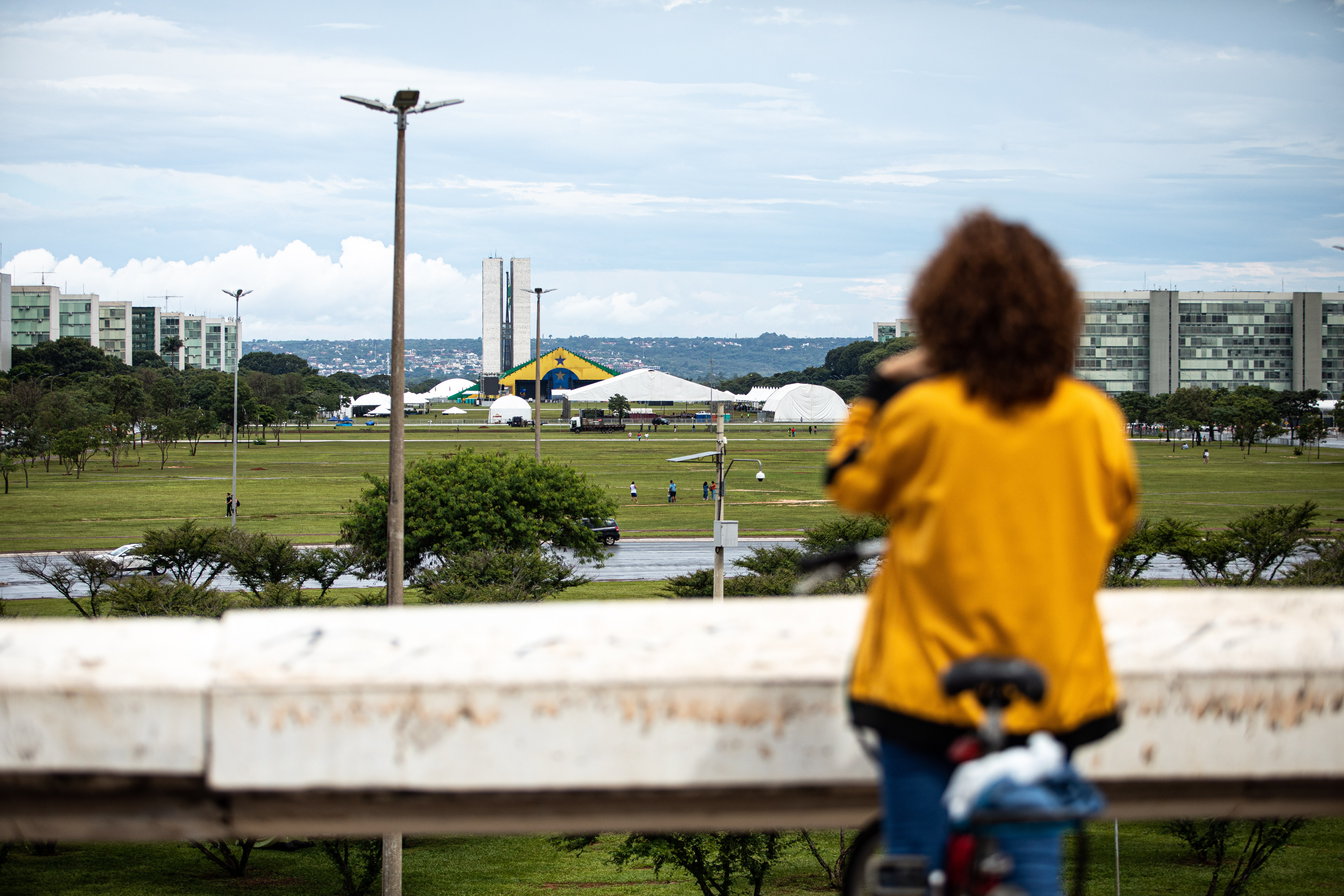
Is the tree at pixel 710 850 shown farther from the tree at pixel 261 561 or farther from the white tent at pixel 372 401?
the white tent at pixel 372 401

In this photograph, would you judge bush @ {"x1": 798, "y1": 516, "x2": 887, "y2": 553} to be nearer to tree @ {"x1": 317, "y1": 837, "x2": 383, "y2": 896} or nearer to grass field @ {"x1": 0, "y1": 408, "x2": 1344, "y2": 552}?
grass field @ {"x1": 0, "y1": 408, "x2": 1344, "y2": 552}

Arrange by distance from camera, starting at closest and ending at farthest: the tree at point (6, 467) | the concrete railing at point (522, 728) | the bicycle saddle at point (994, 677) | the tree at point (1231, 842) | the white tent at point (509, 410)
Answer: the bicycle saddle at point (994, 677)
the concrete railing at point (522, 728)
the tree at point (1231, 842)
the tree at point (6, 467)
the white tent at point (509, 410)

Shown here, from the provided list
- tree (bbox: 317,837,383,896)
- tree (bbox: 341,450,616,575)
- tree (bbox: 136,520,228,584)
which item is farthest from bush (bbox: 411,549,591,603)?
tree (bbox: 317,837,383,896)

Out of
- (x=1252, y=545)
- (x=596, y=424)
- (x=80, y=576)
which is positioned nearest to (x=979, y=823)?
(x=80, y=576)

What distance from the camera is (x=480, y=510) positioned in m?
30.7

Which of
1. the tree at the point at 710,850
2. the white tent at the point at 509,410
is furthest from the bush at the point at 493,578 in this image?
the white tent at the point at 509,410

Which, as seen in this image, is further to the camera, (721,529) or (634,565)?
(634,565)

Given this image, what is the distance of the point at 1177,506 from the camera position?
170 feet

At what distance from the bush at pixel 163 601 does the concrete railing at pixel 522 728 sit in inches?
856

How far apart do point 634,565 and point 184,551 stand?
12657 millimetres

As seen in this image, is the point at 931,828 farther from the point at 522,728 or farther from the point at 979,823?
the point at 522,728

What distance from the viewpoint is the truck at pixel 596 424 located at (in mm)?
120812

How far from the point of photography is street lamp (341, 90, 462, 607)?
1730 cm

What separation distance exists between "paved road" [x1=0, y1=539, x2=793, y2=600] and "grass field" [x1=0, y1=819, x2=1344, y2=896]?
1051 cm
